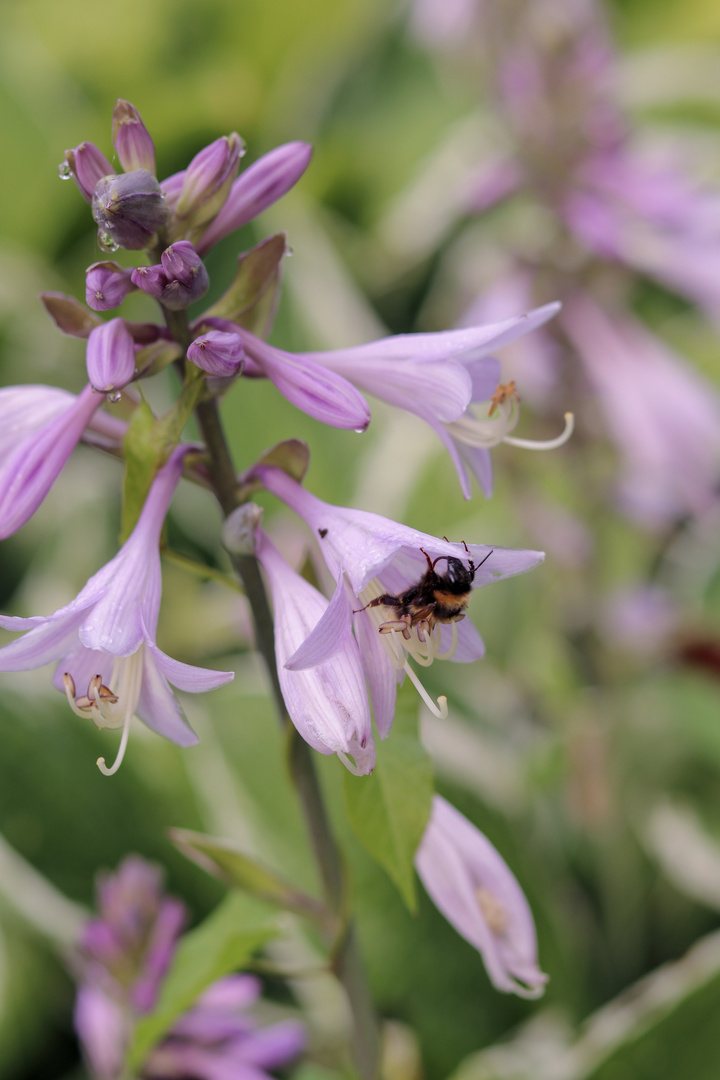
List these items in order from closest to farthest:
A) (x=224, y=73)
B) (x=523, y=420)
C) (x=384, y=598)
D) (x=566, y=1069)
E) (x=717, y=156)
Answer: (x=384, y=598), (x=566, y=1069), (x=523, y=420), (x=717, y=156), (x=224, y=73)

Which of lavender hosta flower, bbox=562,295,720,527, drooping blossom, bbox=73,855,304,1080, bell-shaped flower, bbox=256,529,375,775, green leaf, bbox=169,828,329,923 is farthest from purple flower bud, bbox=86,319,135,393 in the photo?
lavender hosta flower, bbox=562,295,720,527

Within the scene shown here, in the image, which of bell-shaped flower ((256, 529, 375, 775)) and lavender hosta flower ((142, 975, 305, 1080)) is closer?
bell-shaped flower ((256, 529, 375, 775))

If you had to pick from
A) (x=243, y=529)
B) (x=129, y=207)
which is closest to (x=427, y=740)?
(x=243, y=529)

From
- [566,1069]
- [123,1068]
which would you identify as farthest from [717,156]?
[123,1068]

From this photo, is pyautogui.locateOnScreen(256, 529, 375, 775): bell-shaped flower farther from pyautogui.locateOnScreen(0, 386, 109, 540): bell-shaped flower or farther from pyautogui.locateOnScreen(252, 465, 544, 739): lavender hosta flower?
pyautogui.locateOnScreen(0, 386, 109, 540): bell-shaped flower

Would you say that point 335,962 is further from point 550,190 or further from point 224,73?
point 224,73

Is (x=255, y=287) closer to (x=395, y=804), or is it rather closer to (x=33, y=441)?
(x=33, y=441)
